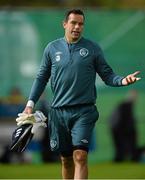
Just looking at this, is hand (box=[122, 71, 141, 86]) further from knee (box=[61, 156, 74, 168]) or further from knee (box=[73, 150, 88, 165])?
knee (box=[61, 156, 74, 168])

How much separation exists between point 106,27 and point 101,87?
4.50 ft

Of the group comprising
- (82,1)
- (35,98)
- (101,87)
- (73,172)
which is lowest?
(73,172)

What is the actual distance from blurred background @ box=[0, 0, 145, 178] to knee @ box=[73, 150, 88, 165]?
9.97 meters

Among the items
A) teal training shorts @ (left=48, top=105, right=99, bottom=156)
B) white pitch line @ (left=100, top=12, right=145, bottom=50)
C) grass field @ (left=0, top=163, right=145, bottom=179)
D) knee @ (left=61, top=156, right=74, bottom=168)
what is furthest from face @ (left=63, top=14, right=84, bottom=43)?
white pitch line @ (left=100, top=12, right=145, bottom=50)

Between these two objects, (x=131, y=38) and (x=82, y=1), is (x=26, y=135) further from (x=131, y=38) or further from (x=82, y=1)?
(x=82, y=1)

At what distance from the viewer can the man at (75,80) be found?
495 inches

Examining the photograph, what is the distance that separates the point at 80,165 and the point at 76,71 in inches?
45.1

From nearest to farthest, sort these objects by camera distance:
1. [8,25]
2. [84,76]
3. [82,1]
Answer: [84,76]
[8,25]
[82,1]

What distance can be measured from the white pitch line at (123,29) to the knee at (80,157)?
10.5 metres

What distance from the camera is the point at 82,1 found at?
3916cm

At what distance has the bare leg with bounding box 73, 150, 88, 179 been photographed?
1232cm

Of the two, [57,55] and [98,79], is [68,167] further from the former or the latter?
[98,79]

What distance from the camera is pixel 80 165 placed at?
1235cm

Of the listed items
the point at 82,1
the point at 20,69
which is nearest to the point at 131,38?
the point at 20,69
